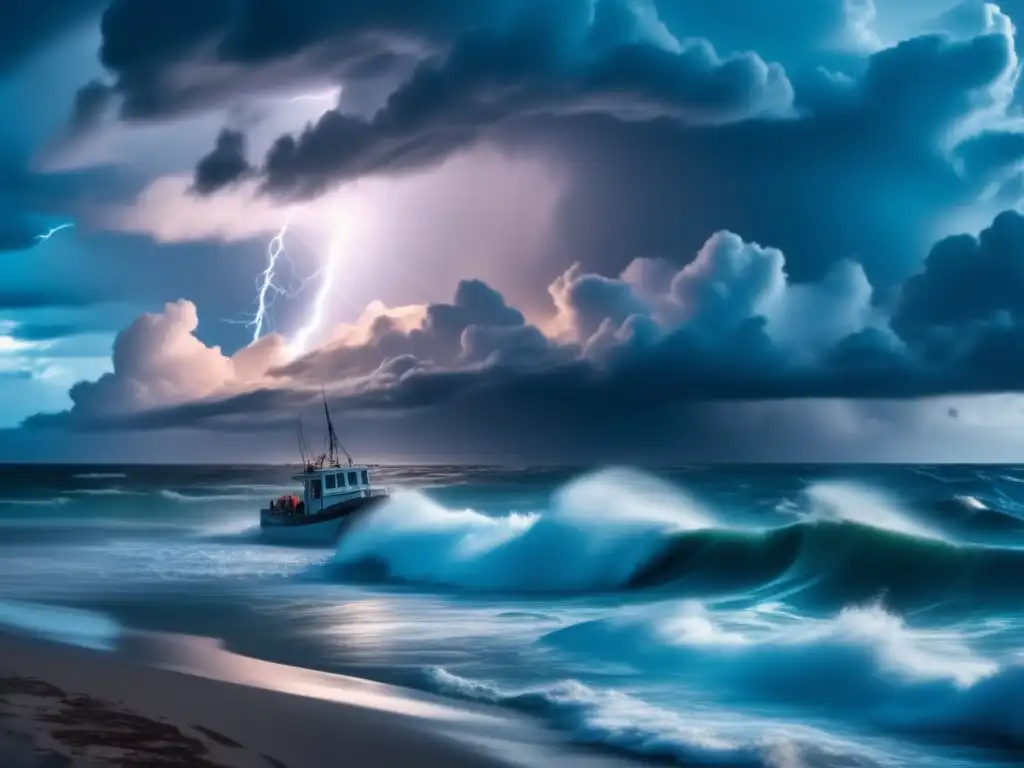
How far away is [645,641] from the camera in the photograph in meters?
13.6

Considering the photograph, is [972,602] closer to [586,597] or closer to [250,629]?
[586,597]

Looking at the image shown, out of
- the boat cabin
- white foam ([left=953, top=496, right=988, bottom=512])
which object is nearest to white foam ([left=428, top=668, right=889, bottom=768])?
the boat cabin

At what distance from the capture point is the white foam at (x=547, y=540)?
886 inches

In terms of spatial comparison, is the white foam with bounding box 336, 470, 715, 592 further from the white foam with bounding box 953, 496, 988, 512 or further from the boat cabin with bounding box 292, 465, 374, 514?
the white foam with bounding box 953, 496, 988, 512

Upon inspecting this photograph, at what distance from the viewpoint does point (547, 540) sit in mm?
24312

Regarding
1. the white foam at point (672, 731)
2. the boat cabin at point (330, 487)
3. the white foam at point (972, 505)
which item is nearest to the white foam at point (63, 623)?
the white foam at point (672, 731)

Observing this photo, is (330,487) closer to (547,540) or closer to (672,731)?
(547,540)

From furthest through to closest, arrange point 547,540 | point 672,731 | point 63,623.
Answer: point 547,540
point 63,623
point 672,731

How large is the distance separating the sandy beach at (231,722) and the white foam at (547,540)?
9869 millimetres

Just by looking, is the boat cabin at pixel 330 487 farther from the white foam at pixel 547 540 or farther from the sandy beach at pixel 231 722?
the sandy beach at pixel 231 722

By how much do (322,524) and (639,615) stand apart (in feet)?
67.4

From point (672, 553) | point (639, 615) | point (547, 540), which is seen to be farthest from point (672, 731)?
point (547, 540)

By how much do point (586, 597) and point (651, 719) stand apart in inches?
386

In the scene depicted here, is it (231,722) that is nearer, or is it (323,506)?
(231,722)
